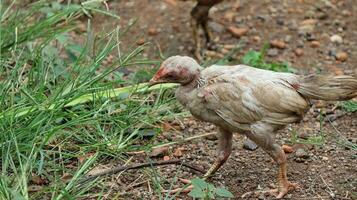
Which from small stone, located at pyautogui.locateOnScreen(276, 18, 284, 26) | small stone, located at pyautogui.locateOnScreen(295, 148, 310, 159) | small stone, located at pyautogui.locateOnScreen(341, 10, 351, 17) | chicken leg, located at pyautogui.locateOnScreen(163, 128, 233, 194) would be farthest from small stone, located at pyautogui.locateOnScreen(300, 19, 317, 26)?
A: chicken leg, located at pyautogui.locateOnScreen(163, 128, 233, 194)

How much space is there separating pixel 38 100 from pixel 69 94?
0.18 m

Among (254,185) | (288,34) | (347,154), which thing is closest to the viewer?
(254,185)

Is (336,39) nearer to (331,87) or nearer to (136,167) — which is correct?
(331,87)

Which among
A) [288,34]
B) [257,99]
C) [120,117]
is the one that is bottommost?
[288,34]

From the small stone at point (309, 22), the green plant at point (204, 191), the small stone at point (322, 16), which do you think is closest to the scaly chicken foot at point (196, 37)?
the small stone at point (309, 22)

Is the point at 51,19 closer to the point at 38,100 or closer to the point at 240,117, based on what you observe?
the point at 38,100

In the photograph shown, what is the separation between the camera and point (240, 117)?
3.66m

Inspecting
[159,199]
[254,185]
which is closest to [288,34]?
[254,185]

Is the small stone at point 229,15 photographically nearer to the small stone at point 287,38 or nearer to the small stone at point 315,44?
the small stone at point 287,38

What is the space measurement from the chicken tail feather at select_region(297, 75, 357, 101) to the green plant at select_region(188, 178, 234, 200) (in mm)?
616

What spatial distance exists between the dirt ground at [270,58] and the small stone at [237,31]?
0.09ft

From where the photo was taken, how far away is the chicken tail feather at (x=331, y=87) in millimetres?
3621

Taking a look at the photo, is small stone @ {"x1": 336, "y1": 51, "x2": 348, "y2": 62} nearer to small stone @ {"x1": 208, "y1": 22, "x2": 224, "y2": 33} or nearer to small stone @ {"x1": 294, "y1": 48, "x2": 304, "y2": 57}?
small stone @ {"x1": 294, "y1": 48, "x2": 304, "y2": 57}

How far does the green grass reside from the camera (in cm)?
376
